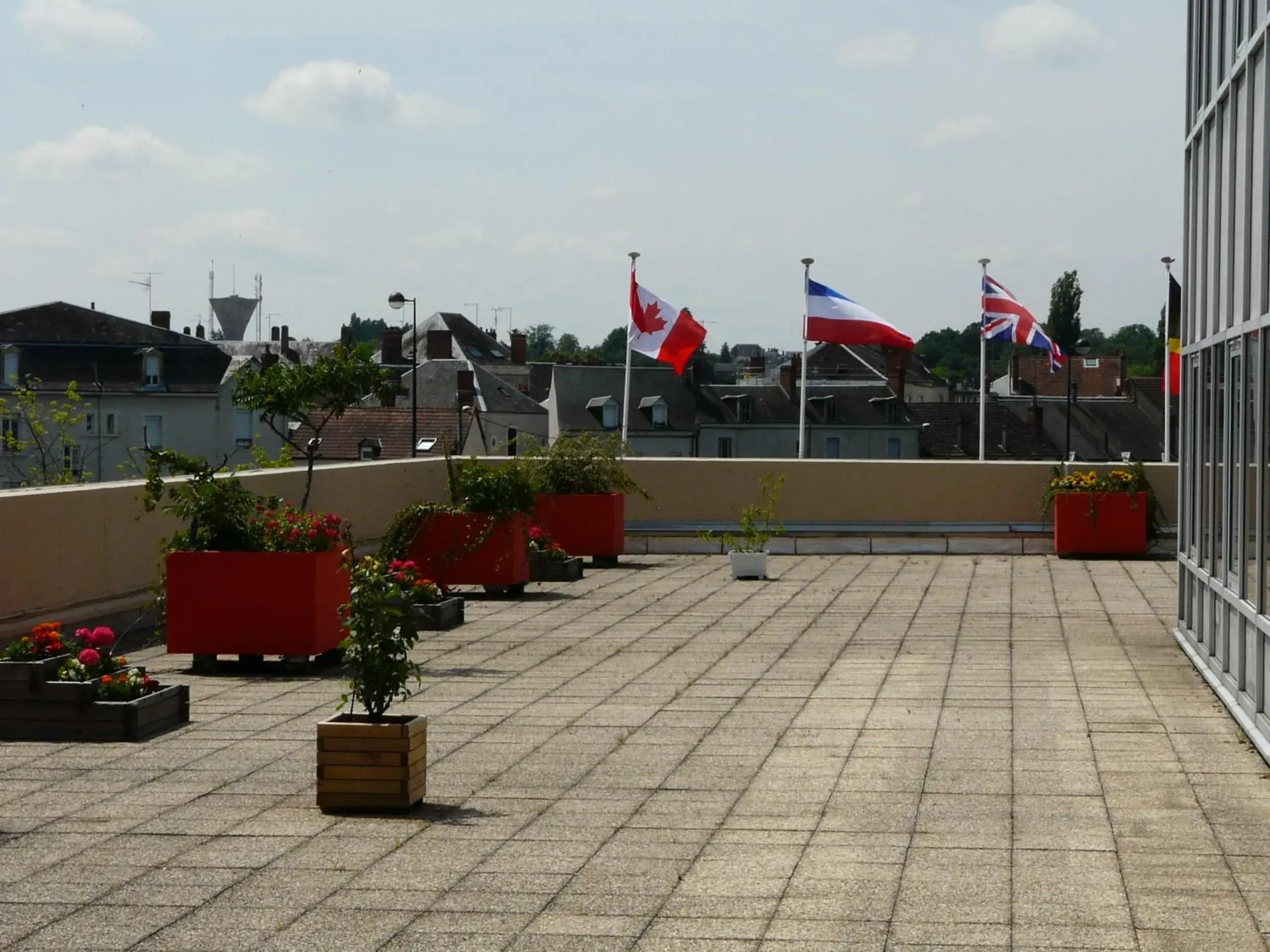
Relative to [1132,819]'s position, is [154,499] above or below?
above

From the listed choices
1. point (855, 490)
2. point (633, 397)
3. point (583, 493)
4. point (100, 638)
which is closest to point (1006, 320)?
point (855, 490)

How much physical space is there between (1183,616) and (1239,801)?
613 cm

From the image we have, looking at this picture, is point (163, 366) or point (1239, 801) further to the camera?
point (163, 366)

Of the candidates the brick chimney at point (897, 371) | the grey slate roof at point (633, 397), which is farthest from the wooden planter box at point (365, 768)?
the brick chimney at point (897, 371)

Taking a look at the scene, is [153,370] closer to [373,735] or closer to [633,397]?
[633,397]

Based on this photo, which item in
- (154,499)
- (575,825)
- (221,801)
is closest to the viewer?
(575,825)

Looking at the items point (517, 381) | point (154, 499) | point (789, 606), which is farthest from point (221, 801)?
point (517, 381)

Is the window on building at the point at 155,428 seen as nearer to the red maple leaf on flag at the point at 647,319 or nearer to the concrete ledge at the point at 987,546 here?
the red maple leaf on flag at the point at 647,319

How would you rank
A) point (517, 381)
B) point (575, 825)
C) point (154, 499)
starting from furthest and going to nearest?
1. point (517, 381)
2. point (154, 499)
3. point (575, 825)

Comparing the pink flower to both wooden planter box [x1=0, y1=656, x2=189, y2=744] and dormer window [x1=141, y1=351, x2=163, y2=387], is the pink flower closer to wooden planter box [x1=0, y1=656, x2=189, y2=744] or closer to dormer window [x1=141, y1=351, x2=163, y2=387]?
wooden planter box [x1=0, y1=656, x2=189, y2=744]

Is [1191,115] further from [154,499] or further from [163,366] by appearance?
[163,366]

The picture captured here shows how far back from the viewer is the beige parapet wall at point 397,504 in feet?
42.4

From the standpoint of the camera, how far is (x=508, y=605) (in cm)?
1695

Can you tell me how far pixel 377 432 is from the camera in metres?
72.7
